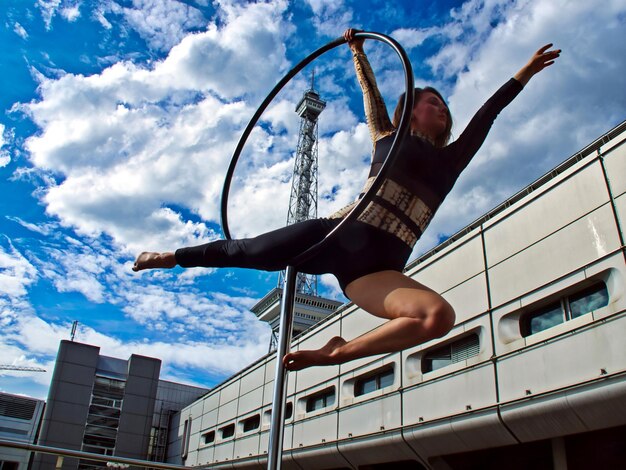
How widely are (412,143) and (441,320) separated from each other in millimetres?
Result: 1323

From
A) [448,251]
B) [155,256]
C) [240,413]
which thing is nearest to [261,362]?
[240,413]

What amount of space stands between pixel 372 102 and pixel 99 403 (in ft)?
138

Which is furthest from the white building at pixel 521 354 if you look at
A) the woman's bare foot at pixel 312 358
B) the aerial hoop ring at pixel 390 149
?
the woman's bare foot at pixel 312 358

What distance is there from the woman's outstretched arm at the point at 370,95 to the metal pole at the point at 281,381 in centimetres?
135

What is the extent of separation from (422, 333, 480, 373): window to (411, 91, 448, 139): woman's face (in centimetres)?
1318

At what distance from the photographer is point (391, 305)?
3.12 metres

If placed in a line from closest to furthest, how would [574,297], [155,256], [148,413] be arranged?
1. [155,256]
2. [574,297]
3. [148,413]

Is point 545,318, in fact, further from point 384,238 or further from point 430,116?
point 384,238

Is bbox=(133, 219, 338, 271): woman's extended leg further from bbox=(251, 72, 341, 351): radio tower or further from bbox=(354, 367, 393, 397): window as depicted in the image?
bbox=(251, 72, 341, 351): radio tower

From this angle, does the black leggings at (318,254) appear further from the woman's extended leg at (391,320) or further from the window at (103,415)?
the window at (103,415)

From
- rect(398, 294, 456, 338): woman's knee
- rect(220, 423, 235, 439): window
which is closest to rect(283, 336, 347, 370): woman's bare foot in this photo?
rect(398, 294, 456, 338): woman's knee

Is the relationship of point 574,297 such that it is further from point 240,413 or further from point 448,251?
point 240,413

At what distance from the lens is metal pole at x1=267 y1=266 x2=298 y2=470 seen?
3.14 m

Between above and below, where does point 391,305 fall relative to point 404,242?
below
